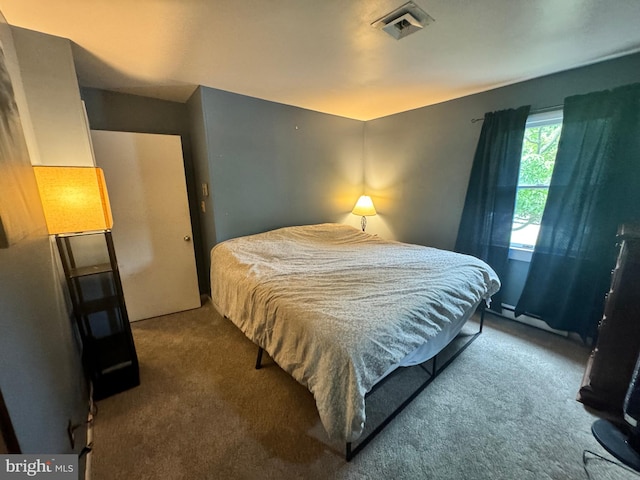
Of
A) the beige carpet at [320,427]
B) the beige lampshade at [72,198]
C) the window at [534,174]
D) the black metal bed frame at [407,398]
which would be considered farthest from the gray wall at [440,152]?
the beige lampshade at [72,198]

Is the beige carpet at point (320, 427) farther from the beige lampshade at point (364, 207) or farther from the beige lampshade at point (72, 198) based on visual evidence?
the beige lampshade at point (364, 207)

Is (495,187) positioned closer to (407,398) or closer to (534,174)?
(534,174)

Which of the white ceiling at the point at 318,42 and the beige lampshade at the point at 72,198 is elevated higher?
the white ceiling at the point at 318,42

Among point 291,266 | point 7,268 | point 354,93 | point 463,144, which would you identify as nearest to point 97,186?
point 7,268

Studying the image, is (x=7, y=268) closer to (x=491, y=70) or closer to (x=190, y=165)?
(x=190, y=165)

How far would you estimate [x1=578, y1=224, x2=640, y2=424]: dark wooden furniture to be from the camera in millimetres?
1484

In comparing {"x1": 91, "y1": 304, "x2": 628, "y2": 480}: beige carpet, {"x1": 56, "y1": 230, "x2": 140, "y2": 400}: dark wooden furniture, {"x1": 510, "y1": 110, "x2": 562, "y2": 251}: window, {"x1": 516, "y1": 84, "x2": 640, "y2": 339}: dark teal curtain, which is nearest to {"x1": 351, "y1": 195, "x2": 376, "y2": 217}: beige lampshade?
{"x1": 510, "y1": 110, "x2": 562, "y2": 251}: window

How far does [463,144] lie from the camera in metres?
2.84

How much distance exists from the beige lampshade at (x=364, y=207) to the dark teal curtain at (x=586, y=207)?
1.88 meters

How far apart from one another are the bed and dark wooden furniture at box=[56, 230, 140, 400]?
0.75 m

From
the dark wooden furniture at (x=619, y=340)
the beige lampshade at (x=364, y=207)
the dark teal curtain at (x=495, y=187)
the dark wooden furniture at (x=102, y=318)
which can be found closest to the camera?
the dark wooden furniture at (x=619, y=340)

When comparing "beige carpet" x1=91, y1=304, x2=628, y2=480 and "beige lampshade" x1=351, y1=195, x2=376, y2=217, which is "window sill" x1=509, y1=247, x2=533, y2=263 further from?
"beige lampshade" x1=351, y1=195, x2=376, y2=217

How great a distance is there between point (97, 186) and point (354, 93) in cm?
242

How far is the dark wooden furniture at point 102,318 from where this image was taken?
5.45 ft
